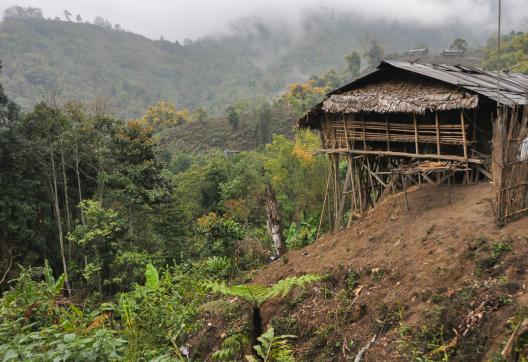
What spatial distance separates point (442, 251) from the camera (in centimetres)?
740

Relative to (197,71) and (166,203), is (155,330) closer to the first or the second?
(166,203)

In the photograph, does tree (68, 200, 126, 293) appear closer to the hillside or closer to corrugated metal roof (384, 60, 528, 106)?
the hillside

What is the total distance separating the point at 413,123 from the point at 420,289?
623 cm

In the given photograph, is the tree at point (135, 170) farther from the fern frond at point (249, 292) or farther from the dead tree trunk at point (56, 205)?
the fern frond at point (249, 292)

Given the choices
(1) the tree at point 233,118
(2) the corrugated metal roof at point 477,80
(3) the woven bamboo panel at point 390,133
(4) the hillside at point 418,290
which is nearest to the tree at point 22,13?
(1) the tree at point 233,118

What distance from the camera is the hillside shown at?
17.7 feet

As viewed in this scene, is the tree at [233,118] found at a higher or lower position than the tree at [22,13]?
lower

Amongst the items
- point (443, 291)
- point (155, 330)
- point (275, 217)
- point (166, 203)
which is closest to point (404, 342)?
point (443, 291)

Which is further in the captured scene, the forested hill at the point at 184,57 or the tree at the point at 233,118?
the forested hill at the point at 184,57

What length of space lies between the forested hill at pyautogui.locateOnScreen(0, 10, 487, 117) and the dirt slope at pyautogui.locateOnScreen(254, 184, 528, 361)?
63.8 meters

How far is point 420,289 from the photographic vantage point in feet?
21.9

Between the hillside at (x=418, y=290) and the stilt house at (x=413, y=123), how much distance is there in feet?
3.16

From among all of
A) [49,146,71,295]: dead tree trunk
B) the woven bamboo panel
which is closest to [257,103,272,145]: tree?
[49,146,71,295]: dead tree trunk

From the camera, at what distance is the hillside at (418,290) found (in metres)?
5.39
